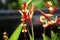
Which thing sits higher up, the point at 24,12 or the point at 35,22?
the point at 24,12

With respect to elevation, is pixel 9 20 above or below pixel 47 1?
below

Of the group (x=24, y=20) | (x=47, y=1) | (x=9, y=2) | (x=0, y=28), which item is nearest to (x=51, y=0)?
(x=47, y=1)

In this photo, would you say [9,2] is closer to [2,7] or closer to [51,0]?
[2,7]

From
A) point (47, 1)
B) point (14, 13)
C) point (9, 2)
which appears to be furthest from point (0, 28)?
point (47, 1)

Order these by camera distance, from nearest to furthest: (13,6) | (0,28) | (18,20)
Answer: (0,28), (18,20), (13,6)

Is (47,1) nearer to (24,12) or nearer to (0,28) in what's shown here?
(24,12)

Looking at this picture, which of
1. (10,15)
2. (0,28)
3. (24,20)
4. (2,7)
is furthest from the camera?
(2,7)

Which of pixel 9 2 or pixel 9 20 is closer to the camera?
pixel 9 20

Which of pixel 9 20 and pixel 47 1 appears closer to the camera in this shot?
pixel 47 1

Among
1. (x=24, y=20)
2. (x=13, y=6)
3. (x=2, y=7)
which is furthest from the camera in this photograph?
(x=2, y=7)
